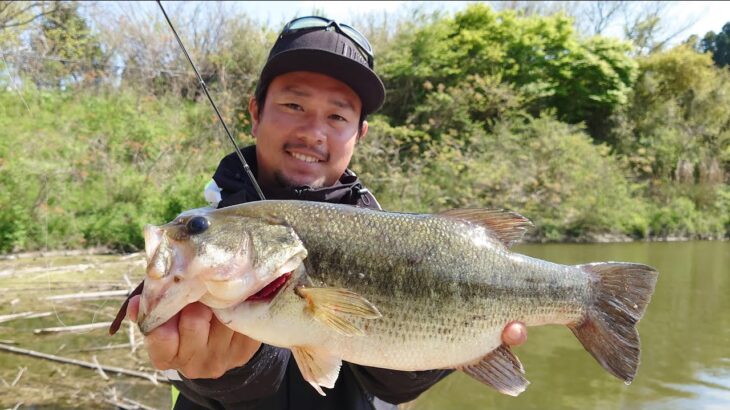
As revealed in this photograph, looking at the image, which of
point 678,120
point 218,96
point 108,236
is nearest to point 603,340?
point 108,236

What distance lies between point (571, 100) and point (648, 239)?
7.26m

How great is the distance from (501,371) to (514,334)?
0.16 metres

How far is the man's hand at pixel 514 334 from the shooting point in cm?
A: 193

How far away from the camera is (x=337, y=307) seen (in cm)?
165

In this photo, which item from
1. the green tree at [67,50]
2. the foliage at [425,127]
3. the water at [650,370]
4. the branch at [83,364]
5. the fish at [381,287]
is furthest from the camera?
the green tree at [67,50]

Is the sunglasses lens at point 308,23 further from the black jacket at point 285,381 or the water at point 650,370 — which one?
the water at point 650,370

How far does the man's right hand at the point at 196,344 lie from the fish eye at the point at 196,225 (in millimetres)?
221

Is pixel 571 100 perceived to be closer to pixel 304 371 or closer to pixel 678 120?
pixel 678 120

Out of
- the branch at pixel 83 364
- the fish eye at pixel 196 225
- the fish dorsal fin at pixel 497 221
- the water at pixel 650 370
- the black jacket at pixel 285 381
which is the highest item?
the fish dorsal fin at pixel 497 221

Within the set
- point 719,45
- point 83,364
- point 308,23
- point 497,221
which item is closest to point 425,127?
point 83,364

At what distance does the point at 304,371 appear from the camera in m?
1.73

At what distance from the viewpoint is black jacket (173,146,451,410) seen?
1888mm

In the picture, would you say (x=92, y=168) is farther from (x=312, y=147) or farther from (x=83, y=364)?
(x=312, y=147)

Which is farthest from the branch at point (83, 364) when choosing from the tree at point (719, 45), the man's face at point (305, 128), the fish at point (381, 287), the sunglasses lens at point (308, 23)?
the tree at point (719, 45)
